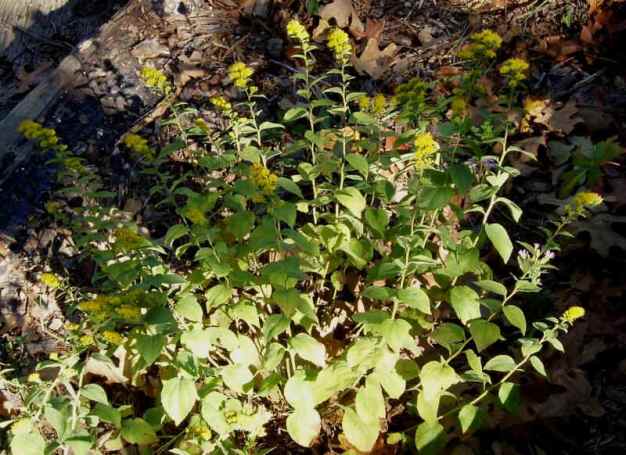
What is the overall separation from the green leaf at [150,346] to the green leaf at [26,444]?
0.43 m

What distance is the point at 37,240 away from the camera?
340 centimetres

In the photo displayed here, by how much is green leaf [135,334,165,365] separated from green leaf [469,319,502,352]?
1.22 metres

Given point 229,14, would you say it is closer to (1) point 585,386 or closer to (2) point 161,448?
(2) point 161,448

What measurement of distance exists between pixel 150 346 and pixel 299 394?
0.71 meters

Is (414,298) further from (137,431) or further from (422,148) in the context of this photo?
(137,431)

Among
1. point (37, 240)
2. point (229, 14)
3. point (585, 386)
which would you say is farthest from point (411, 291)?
point (229, 14)

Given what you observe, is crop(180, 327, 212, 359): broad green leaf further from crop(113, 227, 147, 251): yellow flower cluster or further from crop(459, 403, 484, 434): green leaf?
crop(459, 403, 484, 434): green leaf

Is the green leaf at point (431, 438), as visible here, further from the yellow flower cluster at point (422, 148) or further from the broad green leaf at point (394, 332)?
the yellow flower cluster at point (422, 148)

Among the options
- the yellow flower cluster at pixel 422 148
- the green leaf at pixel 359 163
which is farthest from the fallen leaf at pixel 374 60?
the yellow flower cluster at pixel 422 148

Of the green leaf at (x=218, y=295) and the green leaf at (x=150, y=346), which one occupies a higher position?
Result: the green leaf at (x=150, y=346)

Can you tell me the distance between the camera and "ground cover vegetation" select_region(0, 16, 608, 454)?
6.72 feet

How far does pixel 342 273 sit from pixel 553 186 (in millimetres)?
1438

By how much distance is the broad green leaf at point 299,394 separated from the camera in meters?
2.34

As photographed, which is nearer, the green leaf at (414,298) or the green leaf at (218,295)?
the green leaf at (414,298)
